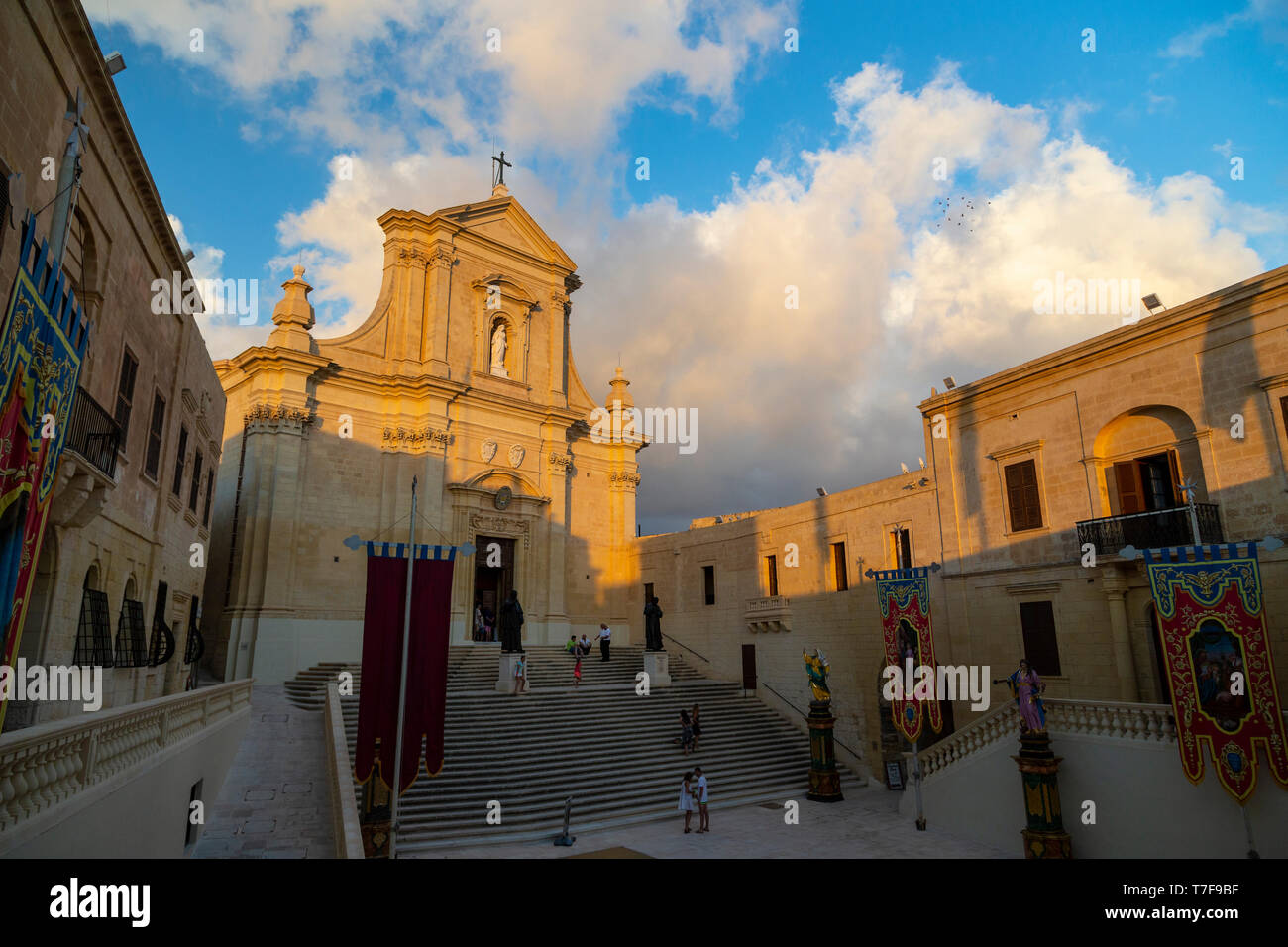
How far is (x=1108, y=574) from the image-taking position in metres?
17.2

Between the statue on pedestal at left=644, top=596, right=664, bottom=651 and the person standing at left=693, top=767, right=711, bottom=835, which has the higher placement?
the statue on pedestal at left=644, top=596, right=664, bottom=651

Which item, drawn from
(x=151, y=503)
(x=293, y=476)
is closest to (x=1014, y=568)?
(x=151, y=503)

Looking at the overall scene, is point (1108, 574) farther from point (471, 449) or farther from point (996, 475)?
point (471, 449)

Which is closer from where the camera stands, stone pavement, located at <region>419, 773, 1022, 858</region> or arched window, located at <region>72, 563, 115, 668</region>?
arched window, located at <region>72, 563, 115, 668</region>

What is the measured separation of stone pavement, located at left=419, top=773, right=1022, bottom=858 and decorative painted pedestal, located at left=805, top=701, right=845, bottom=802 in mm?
1023

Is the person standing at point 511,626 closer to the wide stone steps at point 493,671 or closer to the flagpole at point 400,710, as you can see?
the wide stone steps at point 493,671

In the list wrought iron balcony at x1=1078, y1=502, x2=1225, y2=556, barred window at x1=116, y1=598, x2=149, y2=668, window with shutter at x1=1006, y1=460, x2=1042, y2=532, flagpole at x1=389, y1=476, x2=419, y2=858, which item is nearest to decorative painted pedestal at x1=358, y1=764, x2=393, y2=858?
flagpole at x1=389, y1=476, x2=419, y2=858

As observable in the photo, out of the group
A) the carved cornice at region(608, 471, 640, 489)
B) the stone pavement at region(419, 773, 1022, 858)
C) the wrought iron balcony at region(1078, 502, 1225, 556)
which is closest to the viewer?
the stone pavement at region(419, 773, 1022, 858)

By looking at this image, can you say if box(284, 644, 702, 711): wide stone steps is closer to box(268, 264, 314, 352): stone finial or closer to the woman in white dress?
the woman in white dress

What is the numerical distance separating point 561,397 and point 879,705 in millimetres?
17386

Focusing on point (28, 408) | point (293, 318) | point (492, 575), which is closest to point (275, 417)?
point (293, 318)

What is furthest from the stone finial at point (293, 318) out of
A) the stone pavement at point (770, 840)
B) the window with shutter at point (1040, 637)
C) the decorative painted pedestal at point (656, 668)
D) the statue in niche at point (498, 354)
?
the window with shutter at point (1040, 637)

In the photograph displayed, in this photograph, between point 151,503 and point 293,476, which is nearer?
point 151,503

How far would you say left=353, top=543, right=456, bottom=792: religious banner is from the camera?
12344 millimetres
